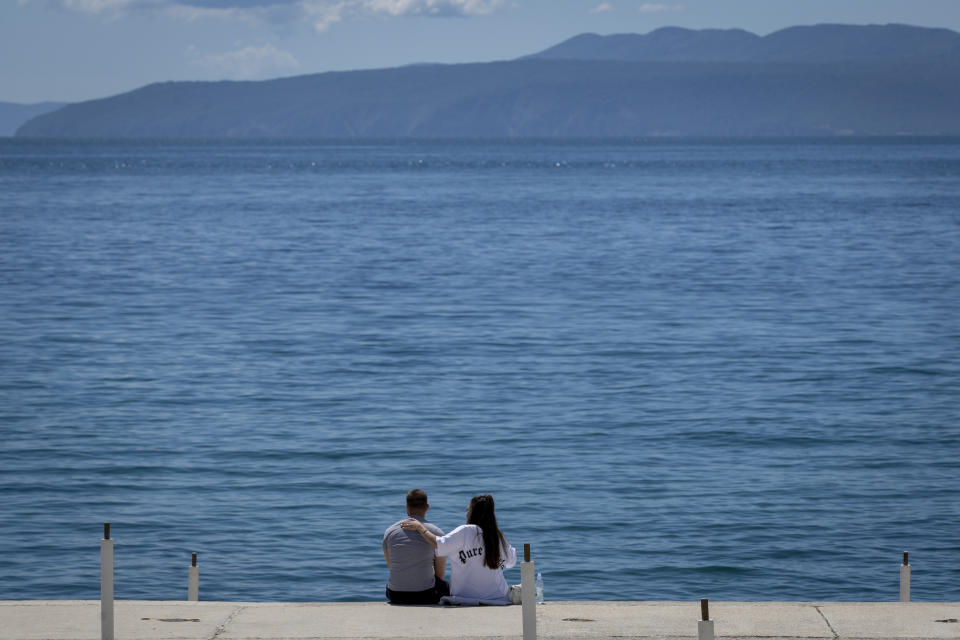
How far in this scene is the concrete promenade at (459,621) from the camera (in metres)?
9.28

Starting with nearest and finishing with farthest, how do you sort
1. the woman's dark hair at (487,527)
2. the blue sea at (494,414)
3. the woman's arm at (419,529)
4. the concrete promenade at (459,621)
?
the concrete promenade at (459,621) < the woman's dark hair at (487,527) < the woman's arm at (419,529) < the blue sea at (494,414)

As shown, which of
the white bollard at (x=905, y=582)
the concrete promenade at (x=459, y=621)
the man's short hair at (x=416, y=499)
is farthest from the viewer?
the white bollard at (x=905, y=582)

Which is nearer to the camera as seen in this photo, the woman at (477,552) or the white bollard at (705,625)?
the white bollard at (705,625)

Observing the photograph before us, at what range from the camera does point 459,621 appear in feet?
31.8

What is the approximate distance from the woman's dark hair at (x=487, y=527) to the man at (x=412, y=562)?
41cm

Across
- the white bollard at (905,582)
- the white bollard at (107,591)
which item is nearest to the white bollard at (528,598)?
the white bollard at (107,591)

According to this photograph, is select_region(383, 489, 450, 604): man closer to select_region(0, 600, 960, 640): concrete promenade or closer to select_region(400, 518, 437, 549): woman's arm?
select_region(400, 518, 437, 549): woman's arm

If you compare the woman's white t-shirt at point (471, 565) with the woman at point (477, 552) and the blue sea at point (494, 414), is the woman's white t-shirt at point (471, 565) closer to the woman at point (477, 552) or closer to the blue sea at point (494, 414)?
the woman at point (477, 552)

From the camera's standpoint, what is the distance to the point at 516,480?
19375mm

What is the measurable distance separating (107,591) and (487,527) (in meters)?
2.75

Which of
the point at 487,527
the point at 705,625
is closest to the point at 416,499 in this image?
the point at 487,527

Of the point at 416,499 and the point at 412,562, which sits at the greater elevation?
the point at 416,499

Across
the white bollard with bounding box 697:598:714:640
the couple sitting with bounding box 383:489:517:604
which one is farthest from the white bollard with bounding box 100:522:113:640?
the white bollard with bounding box 697:598:714:640

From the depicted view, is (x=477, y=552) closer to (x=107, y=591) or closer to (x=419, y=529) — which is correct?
(x=419, y=529)
